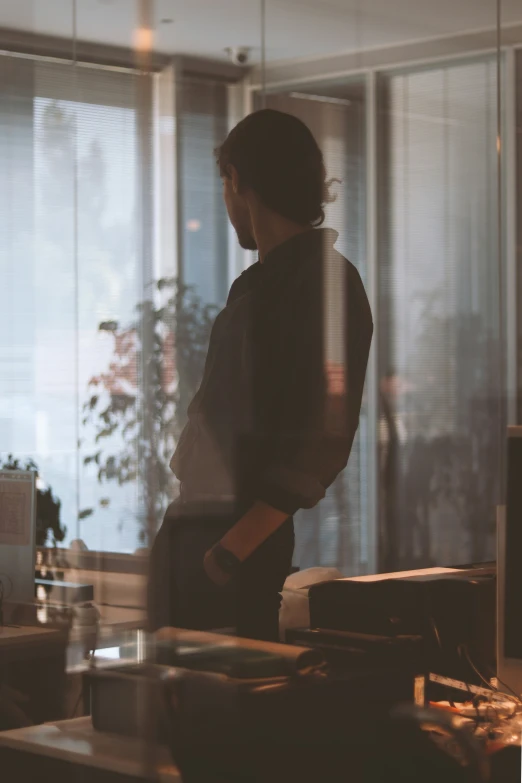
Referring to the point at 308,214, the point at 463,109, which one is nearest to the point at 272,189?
the point at 308,214

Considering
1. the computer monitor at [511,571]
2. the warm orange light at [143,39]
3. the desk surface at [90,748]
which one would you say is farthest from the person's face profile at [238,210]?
the desk surface at [90,748]

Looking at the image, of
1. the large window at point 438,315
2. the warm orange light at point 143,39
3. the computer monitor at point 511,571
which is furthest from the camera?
the large window at point 438,315

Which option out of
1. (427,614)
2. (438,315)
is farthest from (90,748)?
(438,315)

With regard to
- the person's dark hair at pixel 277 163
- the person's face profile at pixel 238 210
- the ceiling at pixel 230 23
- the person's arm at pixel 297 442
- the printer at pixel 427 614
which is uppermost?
the ceiling at pixel 230 23

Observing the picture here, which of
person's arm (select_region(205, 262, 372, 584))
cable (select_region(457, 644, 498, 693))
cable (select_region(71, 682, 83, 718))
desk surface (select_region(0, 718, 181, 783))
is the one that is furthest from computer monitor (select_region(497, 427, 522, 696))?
cable (select_region(71, 682, 83, 718))

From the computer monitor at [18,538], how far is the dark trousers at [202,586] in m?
0.26

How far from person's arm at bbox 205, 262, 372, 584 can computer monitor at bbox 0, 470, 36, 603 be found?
13.5 inches

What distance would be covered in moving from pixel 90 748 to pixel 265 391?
0.71 m

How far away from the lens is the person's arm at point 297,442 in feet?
6.03

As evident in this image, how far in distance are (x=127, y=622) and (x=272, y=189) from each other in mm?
785

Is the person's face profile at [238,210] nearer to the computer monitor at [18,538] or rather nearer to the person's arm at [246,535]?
the person's arm at [246,535]

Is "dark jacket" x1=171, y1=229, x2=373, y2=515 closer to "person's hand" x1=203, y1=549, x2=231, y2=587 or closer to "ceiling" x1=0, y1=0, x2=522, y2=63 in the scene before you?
"person's hand" x1=203, y1=549, x2=231, y2=587

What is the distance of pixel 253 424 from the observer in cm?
184

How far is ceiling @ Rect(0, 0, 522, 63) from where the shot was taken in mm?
1869
